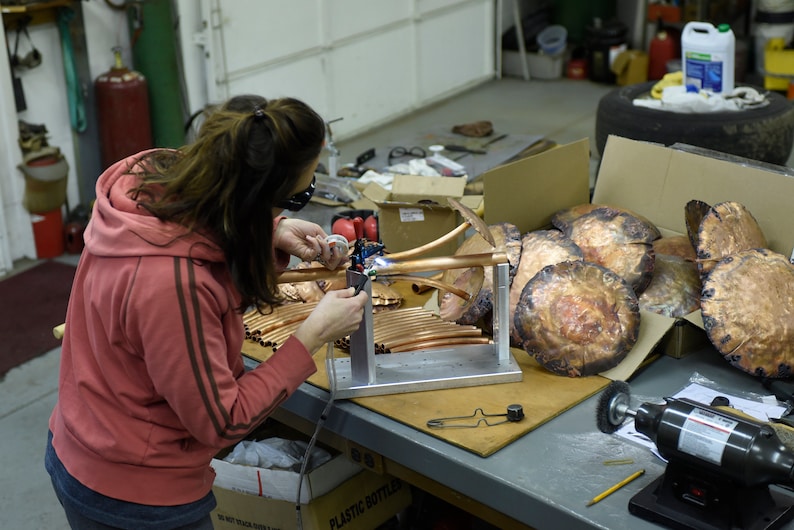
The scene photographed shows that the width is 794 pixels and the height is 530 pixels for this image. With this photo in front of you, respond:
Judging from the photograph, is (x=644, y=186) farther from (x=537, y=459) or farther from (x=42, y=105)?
(x=42, y=105)

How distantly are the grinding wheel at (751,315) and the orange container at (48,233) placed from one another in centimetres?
340

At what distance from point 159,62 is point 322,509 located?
3.07m

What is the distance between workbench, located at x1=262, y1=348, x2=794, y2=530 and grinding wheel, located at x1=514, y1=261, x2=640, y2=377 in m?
0.10

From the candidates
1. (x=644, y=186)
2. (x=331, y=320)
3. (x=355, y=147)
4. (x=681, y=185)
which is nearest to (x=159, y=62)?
(x=355, y=147)

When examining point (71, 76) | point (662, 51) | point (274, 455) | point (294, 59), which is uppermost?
point (71, 76)

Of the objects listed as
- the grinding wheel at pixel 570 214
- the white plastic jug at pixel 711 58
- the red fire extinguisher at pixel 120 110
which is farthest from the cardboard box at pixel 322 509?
the white plastic jug at pixel 711 58

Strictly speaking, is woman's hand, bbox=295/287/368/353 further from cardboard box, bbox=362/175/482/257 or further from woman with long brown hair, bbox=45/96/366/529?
cardboard box, bbox=362/175/482/257

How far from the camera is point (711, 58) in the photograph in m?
4.27

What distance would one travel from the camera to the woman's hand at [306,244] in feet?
6.47

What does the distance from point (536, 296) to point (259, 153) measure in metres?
0.93

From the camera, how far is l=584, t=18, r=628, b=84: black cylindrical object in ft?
22.6

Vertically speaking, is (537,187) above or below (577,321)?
above

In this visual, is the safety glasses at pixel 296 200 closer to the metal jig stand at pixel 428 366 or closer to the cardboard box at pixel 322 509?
the metal jig stand at pixel 428 366

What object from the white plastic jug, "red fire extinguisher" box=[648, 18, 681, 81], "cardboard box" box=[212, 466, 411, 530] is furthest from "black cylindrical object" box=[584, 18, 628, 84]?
"cardboard box" box=[212, 466, 411, 530]
